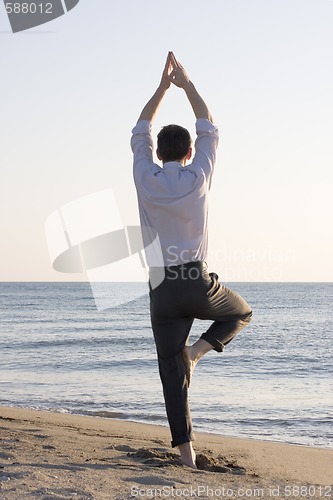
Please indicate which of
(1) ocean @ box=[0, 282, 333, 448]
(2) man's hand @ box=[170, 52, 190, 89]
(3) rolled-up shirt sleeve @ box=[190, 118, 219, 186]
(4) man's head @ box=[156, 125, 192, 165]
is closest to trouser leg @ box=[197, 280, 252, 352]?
(3) rolled-up shirt sleeve @ box=[190, 118, 219, 186]

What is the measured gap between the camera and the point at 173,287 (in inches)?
186

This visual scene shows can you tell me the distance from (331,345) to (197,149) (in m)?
20.7

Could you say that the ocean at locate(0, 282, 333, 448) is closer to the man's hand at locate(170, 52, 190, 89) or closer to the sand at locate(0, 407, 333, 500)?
the sand at locate(0, 407, 333, 500)

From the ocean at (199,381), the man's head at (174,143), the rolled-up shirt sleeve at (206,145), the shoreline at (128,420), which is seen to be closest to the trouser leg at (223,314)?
A: the rolled-up shirt sleeve at (206,145)

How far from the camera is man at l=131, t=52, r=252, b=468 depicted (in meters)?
4.68

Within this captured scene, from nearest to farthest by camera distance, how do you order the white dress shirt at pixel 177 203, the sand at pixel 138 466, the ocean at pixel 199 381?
the sand at pixel 138 466, the white dress shirt at pixel 177 203, the ocean at pixel 199 381

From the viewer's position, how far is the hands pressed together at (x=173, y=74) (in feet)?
16.6

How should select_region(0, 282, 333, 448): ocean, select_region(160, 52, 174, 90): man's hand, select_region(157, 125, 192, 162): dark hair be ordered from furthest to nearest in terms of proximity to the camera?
select_region(0, 282, 333, 448): ocean < select_region(160, 52, 174, 90): man's hand < select_region(157, 125, 192, 162): dark hair

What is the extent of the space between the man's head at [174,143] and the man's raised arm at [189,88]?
0.87 feet

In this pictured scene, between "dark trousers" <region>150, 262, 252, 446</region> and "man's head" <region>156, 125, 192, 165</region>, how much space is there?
69 cm

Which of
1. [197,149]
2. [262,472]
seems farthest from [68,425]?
[197,149]

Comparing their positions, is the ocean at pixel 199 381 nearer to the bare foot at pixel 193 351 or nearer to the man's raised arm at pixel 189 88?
the bare foot at pixel 193 351

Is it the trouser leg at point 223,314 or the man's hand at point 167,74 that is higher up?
the man's hand at point 167,74

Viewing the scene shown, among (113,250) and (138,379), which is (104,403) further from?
(113,250)
